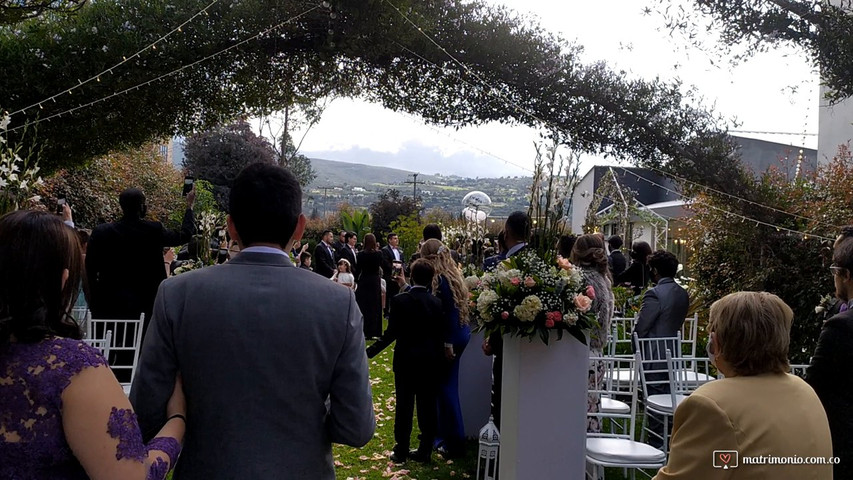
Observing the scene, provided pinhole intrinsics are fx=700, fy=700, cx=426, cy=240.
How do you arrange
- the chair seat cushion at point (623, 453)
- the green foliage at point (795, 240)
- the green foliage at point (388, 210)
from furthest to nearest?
the green foliage at point (388, 210)
the green foliage at point (795, 240)
the chair seat cushion at point (623, 453)

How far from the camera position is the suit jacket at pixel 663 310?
20.0 ft

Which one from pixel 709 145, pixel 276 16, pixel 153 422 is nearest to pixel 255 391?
pixel 153 422

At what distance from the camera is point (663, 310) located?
20.0ft

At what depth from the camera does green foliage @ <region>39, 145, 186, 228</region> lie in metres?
15.0

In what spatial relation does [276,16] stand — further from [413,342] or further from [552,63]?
[413,342]

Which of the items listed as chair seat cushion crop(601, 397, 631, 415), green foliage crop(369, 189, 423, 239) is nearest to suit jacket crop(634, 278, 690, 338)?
→ chair seat cushion crop(601, 397, 631, 415)

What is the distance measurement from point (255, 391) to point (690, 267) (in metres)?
8.83

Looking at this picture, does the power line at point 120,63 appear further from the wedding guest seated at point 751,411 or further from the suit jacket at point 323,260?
the wedding guest seated at point 751,411

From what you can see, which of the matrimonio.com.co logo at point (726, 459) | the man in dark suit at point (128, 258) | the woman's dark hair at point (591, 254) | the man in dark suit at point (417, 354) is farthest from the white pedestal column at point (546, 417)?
the man in dark suit at point (128, 258)


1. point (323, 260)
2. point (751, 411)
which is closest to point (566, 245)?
point (751, 411)

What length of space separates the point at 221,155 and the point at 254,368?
30.4 meters

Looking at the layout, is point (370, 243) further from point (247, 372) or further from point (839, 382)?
point (247, 372)

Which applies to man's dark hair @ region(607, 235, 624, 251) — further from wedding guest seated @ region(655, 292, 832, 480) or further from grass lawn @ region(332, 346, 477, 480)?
wedding guest seated @ region(655, 292, 832, 480)

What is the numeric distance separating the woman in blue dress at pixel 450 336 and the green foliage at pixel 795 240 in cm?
344
